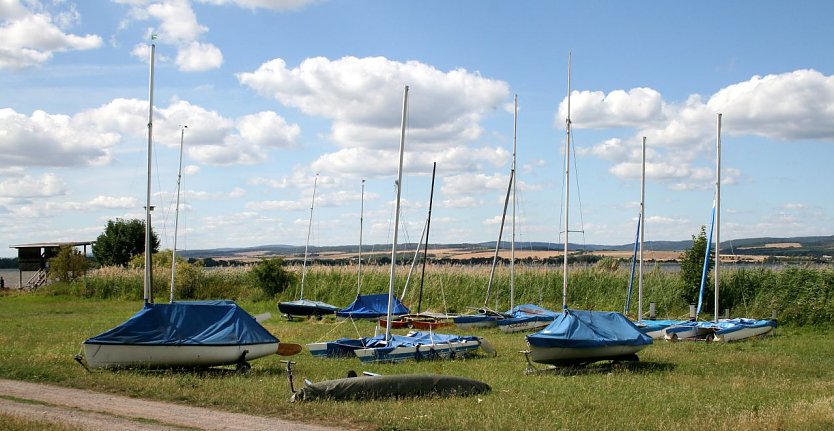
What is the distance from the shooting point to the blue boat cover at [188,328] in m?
19.2

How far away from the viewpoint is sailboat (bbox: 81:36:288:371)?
19000mm

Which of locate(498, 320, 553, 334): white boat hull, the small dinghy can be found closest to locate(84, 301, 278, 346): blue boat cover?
the small dinghy

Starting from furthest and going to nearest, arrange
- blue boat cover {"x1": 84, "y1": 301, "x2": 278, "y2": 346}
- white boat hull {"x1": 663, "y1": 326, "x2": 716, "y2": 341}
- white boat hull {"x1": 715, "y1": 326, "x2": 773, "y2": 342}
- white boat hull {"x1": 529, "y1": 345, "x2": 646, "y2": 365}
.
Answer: white boat hull {"x1": 663, "y1": 326, "x2": 716, "y2": 341}
white boat hull {"x1": 715, "y1": 326, "x2": 773, "y2": 342}
white boat hull {"x1": 529, "y1": 345, "x2": 646, "y2": 365}
blue boat cover {"x1": 84, "y1": 301, "x2": 278, "y2": 346}

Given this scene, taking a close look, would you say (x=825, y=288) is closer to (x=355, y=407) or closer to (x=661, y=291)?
(x=661, y=291)

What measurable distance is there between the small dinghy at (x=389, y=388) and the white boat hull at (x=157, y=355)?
491 cm

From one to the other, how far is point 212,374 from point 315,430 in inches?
281

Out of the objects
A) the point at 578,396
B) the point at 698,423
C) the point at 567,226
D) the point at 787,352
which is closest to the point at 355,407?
the point at 578,396

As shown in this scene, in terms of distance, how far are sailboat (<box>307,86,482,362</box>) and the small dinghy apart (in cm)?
589

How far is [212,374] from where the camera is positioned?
62.7 ft


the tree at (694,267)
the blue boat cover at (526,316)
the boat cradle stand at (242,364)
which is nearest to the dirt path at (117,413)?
the boat cradle stand at (242,364)

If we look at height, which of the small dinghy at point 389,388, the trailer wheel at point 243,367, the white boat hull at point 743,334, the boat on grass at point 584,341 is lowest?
the trailer wheel at point 243,367

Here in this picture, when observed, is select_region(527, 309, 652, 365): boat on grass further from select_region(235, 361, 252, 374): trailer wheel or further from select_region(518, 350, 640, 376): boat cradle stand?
select_region(235, 361, 252, 374): trailer wheel

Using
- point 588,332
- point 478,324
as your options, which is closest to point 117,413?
point 588,332

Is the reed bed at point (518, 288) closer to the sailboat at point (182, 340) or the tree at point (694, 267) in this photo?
the tree at point (694, 267)
